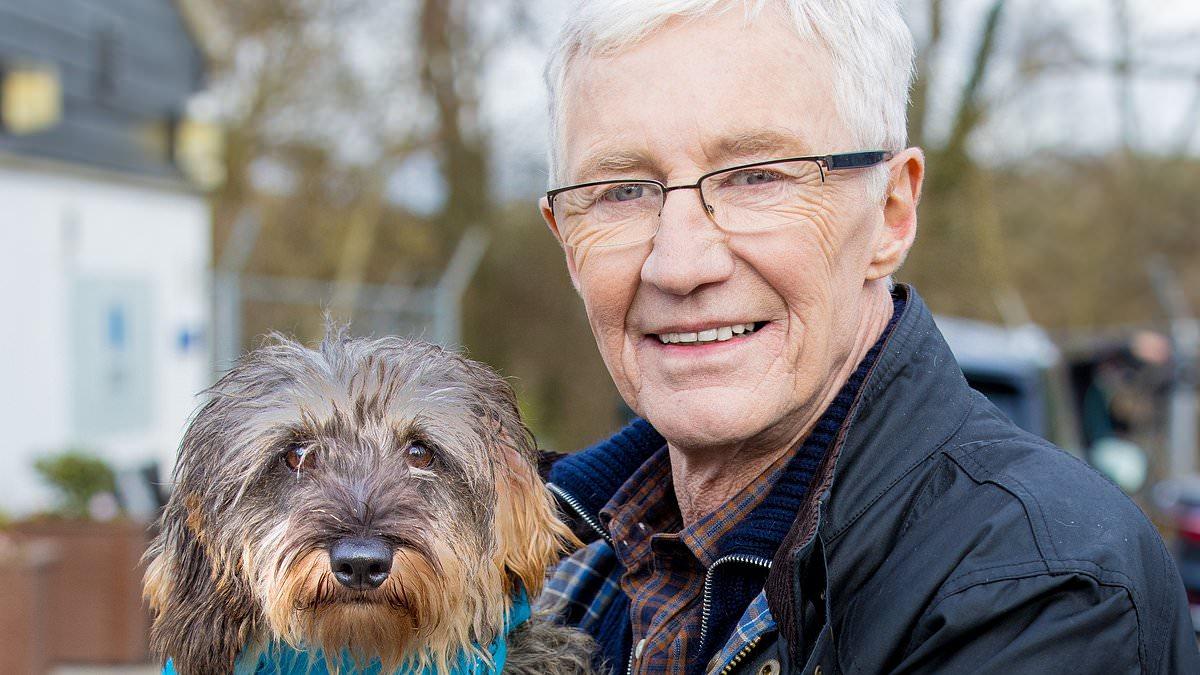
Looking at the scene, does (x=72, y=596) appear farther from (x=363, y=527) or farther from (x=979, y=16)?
(x=979, y=16)

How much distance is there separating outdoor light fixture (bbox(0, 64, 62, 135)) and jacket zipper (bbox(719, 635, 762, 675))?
10.8 m

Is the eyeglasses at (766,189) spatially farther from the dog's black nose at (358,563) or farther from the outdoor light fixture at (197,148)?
the outdoor light fixture at (197,148)

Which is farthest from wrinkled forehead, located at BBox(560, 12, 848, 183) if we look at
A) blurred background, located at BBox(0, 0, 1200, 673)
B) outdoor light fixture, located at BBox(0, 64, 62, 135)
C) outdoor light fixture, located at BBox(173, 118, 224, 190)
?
outdoor light fixture, located at BBox(173, 118, 224, 190)

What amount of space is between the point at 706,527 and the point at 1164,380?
1701cm

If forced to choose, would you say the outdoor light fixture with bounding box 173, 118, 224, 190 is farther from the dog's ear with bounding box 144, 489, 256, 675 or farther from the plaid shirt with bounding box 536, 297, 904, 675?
the plaid shirt with bounding box 536, 297, 904, 675

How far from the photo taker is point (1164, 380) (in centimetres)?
1753

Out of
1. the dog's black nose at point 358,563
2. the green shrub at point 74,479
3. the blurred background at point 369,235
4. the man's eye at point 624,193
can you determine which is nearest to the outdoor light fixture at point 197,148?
the blurred background at point 369,235

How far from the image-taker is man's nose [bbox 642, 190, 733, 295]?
215 centimetres

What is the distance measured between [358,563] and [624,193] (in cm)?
84

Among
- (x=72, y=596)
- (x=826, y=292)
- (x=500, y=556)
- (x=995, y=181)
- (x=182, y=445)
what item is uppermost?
(x=995, y=181)

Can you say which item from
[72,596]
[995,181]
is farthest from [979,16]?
[72,596]

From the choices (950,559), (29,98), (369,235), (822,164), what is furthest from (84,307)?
(950,559)

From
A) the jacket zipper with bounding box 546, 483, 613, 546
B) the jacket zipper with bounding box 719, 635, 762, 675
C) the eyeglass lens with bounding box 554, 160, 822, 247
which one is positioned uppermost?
the eyeglass lens with bounding box 554, 160, 822, 247

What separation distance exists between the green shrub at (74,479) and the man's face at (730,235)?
7.83 metres
